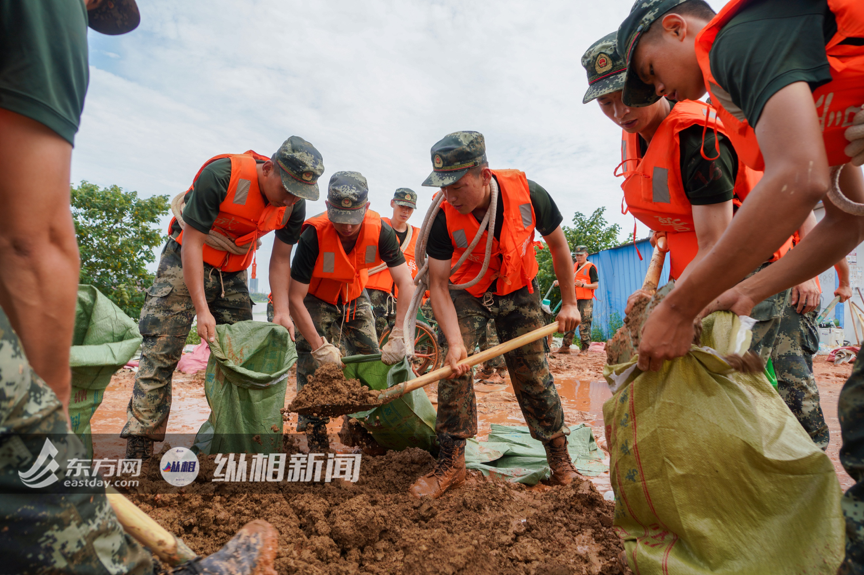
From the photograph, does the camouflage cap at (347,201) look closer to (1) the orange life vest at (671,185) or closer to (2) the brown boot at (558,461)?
(1) the orange life vest at (671,185)

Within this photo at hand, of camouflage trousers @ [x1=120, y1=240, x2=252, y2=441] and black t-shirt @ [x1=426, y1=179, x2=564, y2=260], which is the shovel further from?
camouflage trousers @ [x1=120, y1=240, x2=252, y2=441]

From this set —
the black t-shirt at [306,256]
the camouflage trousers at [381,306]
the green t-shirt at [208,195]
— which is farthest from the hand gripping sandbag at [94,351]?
the camouflage trousers at [381,306]

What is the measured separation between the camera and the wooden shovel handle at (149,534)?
105 centimetres

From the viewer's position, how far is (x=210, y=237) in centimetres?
289

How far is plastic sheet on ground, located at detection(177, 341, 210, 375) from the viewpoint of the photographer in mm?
6332

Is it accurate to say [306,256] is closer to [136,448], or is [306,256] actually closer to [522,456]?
[136,448]

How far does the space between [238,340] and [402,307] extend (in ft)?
4.30

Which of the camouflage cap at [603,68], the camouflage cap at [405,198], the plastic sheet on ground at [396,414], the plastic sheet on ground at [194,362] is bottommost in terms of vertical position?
the plastic sheet on ground at [194,362]

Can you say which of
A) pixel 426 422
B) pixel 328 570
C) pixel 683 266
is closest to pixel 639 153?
pixel 683 266

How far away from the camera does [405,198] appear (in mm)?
6117

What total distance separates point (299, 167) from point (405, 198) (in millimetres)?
3359

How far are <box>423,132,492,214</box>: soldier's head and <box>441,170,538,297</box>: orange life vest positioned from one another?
0.11 metres

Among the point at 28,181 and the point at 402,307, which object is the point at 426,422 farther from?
the point at 28,181

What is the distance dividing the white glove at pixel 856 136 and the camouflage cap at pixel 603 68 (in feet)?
3.82
